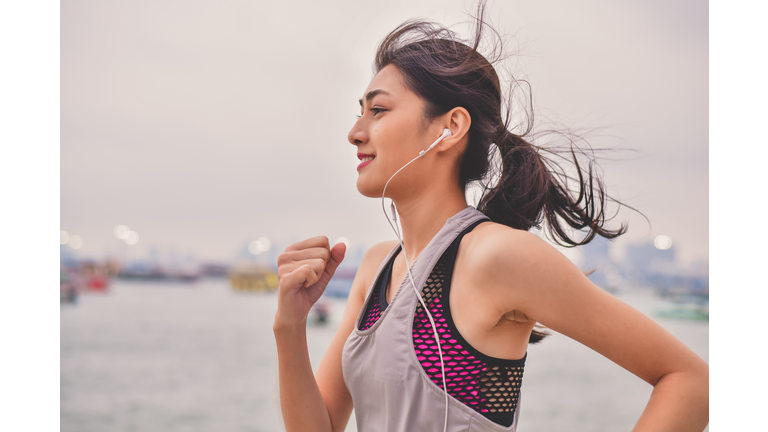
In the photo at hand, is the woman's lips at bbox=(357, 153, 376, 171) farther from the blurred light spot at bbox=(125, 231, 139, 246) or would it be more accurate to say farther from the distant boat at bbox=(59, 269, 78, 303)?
the distant boat at bbox=(59, 269, 78, 303)

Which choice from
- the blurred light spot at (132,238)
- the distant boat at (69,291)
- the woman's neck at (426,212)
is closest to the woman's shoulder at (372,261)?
the woman's neck at (426,212)

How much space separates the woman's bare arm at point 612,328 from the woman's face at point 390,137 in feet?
0.87

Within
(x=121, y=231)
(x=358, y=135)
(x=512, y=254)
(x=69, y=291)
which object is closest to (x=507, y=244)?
(x=512, y=254)

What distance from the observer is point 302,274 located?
2.86ft

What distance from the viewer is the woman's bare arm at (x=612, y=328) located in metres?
0.67

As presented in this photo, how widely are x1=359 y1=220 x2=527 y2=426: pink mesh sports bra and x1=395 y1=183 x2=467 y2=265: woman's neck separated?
119mm

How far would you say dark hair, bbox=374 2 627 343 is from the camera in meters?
0.92

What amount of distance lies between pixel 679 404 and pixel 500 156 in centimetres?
52

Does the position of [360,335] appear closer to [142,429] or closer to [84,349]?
[142,429]

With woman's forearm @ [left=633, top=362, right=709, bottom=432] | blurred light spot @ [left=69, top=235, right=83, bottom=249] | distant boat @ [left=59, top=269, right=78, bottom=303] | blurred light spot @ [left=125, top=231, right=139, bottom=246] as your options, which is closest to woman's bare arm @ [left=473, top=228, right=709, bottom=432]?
woman's forearm @ [left=633, top=362, right=709, bottom=432]

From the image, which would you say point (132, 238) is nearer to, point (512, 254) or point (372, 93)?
point (372, 93)

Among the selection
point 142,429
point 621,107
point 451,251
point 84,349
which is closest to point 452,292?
point 451,251

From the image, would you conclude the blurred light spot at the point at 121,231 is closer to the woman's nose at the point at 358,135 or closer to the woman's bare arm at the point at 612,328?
the woman's nose at the point at 358,135
